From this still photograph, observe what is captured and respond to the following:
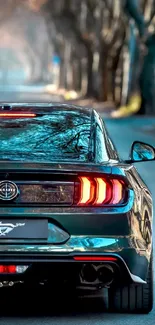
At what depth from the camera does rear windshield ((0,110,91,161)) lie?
24.4ft

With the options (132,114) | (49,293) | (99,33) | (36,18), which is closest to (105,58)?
(99,33)

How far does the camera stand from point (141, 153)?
323 inches

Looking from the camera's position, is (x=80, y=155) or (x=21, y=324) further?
(x=80, y=155)

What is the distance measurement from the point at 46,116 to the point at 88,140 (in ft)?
1.58

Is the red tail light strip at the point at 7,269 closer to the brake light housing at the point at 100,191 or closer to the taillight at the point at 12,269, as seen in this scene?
the taillight at the point at 12,269

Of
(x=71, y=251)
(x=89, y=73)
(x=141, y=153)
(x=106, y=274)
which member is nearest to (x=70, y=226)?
(x=71, y=251)

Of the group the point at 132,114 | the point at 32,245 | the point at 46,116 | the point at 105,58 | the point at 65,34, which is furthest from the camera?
the point at 65,34

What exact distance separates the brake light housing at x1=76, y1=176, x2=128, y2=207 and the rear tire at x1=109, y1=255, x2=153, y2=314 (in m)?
0.56

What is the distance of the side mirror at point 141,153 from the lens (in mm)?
8125

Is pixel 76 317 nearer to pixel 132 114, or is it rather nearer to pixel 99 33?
pixel 132 114

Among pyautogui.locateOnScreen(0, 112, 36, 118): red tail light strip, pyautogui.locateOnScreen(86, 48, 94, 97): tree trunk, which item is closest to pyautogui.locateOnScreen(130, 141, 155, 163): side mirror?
pyautogui.locateOnScreen(0, 112, 36, 118): red tail light strip

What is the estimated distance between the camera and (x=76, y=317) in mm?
7215

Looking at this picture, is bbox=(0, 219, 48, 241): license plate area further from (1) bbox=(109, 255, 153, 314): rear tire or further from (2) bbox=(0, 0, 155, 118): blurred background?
(2) bbox=(0, 0, 155, 118): blurred background

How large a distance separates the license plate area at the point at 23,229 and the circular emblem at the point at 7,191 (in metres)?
0.13
